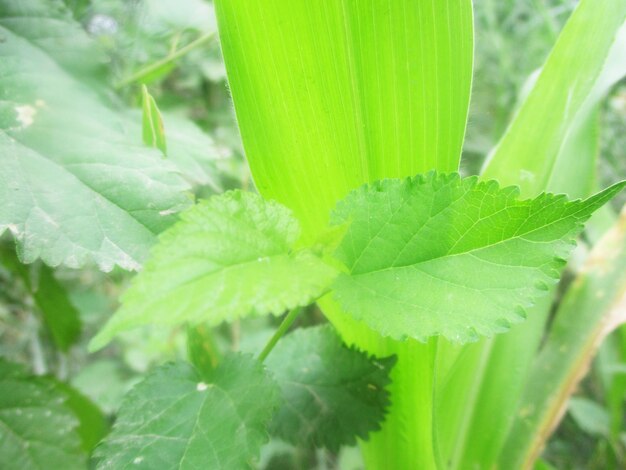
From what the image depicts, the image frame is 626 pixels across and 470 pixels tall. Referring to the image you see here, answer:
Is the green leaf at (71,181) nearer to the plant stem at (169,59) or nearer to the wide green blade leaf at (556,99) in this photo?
the plant stem at (169,59)

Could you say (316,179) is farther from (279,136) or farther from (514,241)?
(514,241)

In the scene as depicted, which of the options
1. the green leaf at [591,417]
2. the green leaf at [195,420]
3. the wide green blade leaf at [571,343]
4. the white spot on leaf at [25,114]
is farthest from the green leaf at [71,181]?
the green leaf at [591,417]

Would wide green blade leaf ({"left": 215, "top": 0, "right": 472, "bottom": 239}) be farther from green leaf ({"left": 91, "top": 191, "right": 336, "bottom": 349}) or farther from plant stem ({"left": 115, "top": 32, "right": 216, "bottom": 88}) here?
plant stem ({"left": 115, "top": 32, "right": 216, "bottom": 88})

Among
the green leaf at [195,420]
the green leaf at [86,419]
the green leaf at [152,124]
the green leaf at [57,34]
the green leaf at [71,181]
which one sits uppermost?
the green leaf at [57,34]

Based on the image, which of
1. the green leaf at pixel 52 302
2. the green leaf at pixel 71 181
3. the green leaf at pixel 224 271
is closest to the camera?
the green leaf at pixel 224 271

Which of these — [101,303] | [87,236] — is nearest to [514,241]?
[87,236]

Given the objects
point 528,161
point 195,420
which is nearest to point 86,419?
point 195,420

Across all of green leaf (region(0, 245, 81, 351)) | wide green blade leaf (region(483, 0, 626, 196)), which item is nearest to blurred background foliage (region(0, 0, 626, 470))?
green leaf (region(0, 245, 81, 351))

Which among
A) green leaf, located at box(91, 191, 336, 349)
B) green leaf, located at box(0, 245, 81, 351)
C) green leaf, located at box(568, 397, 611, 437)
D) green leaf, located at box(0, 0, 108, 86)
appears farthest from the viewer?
green leaf, located at box(568, 397, 611, 437)
